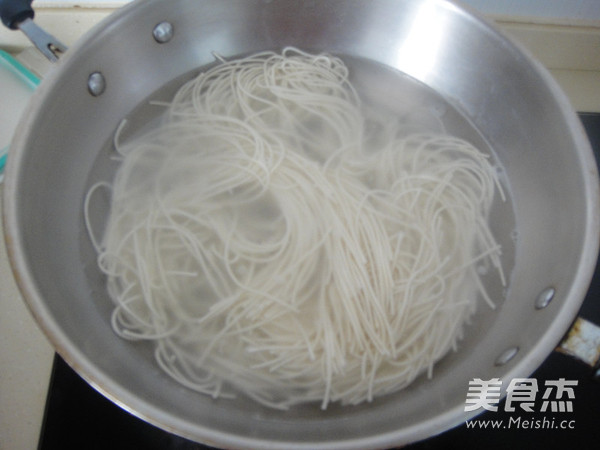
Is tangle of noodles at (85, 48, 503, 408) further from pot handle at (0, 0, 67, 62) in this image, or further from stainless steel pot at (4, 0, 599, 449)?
pot handle at (0, 0, 67, 62)

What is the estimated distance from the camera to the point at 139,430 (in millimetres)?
996

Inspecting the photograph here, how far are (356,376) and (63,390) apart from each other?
0.59m

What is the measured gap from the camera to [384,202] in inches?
45.9

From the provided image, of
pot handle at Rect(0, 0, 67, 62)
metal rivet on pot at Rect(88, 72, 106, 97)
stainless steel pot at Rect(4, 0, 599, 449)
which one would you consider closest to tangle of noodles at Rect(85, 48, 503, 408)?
stainless steel pot at Rect(4, 0, 599, 449)

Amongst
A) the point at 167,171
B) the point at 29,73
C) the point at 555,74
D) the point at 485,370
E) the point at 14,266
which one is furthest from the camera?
the point at 555,74

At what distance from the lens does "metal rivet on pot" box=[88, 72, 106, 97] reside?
114 centimetres

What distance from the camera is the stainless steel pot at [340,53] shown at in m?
0.83

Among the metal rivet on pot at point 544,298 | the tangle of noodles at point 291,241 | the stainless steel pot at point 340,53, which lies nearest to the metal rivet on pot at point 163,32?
the stainless steel pot at point 340,53

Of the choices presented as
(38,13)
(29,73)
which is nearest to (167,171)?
(29,73)

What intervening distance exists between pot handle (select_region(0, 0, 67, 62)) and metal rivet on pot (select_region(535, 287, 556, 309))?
114 cm

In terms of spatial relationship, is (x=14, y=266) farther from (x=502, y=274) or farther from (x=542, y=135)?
(x=542, y=135)

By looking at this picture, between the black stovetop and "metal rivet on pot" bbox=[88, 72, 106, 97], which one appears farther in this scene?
"metal rivet on pot" bbox=[88, 72, 106, 97]

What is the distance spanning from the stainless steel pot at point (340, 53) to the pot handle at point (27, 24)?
8 cm

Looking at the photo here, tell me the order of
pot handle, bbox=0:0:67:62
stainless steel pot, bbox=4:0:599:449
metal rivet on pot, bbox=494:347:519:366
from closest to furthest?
stainless steel pot, bbox=4:0:599:449
metal rivet on pot, bbox=494:347:519:366
pot handle, bbox=0:0:67:62
